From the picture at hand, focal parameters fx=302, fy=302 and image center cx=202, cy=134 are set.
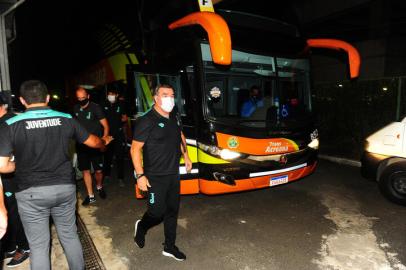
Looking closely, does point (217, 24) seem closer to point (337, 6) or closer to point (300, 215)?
point (300, 215)

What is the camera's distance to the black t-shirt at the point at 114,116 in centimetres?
602

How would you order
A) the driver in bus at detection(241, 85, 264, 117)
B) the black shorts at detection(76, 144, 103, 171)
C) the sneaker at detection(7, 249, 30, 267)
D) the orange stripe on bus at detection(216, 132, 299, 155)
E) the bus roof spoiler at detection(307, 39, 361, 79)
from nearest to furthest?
the sneaker at detection(7, 249, 30, 267) → the orange stripe on bus at detection(216, 132, 299, 155) → the driver in bus at detection(241, 85, 264, 117) → the black shorts at detection(76, 144, 103, 171) → the bus roof spoiler at detection(307, 39, 361, 79)

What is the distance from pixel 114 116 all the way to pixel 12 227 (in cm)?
301

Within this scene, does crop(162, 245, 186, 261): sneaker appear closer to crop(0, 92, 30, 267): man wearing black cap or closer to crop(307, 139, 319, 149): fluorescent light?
crop(0, 92, 30, 267): man wearing black cap

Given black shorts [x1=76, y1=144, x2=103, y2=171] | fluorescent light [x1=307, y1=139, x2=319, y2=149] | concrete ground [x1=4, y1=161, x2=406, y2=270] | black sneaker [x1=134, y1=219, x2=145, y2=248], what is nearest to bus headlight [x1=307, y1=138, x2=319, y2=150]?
fluorescent light [x1=307, y1=139, x2=319, y2=149]

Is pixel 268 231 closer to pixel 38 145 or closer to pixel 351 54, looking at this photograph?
pixel 38 145

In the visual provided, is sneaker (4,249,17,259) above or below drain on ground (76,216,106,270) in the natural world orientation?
above

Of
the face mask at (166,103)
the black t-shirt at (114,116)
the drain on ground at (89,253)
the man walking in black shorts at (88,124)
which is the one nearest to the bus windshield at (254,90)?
the face mask at (166,103)

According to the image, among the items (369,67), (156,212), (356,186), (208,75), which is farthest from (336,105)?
(156,212)

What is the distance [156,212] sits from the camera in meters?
3.26

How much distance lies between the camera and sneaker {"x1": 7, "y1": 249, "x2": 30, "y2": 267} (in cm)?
336

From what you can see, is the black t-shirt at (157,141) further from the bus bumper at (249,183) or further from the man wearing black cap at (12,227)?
the man wearing black cap at (12,227)

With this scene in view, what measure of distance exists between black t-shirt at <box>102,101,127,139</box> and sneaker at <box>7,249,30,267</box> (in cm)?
293

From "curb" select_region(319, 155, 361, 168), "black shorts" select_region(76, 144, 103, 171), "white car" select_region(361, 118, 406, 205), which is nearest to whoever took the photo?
"white car" select_region(361, 118, 406, 205)
